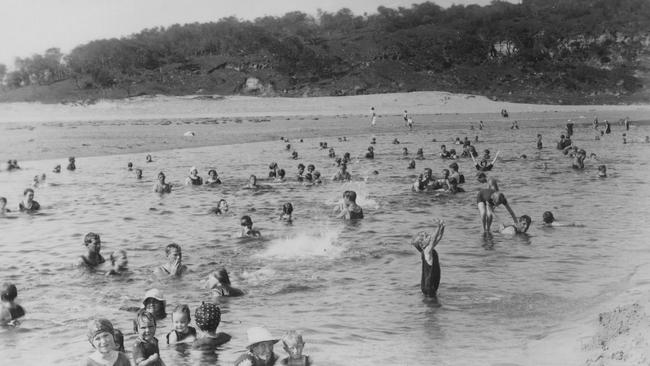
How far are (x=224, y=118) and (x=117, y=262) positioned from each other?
198 ft

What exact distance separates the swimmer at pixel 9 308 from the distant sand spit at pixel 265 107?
67.6 m

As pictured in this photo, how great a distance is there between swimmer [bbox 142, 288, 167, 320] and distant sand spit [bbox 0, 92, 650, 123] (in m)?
68.3

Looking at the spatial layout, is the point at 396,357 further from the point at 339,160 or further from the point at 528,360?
the point at 339,160

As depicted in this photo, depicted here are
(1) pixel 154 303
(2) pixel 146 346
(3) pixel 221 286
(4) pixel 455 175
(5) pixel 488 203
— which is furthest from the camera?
(4) pixel 455 175

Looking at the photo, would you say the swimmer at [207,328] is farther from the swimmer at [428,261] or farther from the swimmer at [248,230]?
the swimmer at [248,230]

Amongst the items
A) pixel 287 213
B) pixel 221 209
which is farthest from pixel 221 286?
pixel 221 209

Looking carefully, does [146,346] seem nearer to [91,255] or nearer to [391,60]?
[91,255]

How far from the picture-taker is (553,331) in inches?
398

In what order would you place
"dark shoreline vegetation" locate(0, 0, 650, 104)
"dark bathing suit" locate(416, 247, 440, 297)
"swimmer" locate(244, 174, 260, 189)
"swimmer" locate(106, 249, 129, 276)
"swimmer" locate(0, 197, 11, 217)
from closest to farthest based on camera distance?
1. "dark bathing suit" locate(416, 247, 440, 297)
2. "swimmer" locate(106, 249, 129, 276)
3. "swimmer" locate(0, 197, 11, 217)
4. "swimmer" locate(244, 174, 260, 189)
5. "dark shoreline vegetation" locate(0, 0, 650, 104)

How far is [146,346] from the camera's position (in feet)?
26.1

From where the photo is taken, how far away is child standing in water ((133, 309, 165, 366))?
782 centimetres

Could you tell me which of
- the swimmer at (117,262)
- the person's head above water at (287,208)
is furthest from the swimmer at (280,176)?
the swimmer at (117,262)

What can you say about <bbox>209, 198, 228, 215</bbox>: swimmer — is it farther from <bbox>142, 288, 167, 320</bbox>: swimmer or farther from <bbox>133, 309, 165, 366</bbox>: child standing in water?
<bbox>133, 309, 165, 366</bbox>: child standing in water

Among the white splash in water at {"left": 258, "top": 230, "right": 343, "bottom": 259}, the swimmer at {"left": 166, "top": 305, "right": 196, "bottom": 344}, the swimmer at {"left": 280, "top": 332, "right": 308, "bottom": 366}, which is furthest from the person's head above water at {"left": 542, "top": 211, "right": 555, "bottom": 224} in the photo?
the swimmer at {"left": 280, "top": 332, "right": 308, "bottom": 366}
